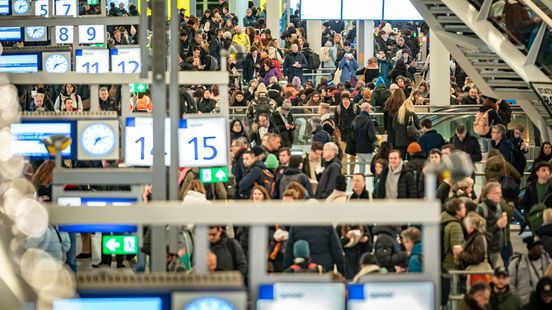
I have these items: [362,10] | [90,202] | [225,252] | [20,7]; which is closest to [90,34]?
[20,7]

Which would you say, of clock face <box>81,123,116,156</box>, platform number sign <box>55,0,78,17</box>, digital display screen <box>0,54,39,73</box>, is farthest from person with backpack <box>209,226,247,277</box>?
platform number sign <box>55,0,78,17</box>

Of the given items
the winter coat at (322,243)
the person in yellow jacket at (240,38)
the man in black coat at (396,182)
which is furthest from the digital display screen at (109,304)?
the person in yellow jacket at (240,38)

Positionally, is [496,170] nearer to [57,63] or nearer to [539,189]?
[539,189]

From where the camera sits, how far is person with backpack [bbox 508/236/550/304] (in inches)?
635

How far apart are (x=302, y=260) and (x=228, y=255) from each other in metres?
1.04

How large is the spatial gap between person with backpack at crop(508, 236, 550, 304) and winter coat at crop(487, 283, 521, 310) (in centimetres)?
100

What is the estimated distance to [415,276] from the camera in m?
10.1

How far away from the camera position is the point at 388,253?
16766 millimetres

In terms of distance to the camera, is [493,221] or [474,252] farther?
[493,221]

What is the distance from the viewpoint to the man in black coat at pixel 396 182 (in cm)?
2039

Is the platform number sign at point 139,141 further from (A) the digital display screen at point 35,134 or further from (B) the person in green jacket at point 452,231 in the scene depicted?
(B) the person in green jacket at point 452,231

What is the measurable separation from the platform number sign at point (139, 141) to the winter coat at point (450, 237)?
120 inches

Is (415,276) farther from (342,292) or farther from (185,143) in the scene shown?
(185,143)

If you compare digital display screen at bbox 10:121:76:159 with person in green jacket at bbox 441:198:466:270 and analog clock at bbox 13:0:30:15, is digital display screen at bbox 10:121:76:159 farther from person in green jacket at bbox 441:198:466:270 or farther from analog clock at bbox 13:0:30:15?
analog clock at bbox 13:0:30:15
